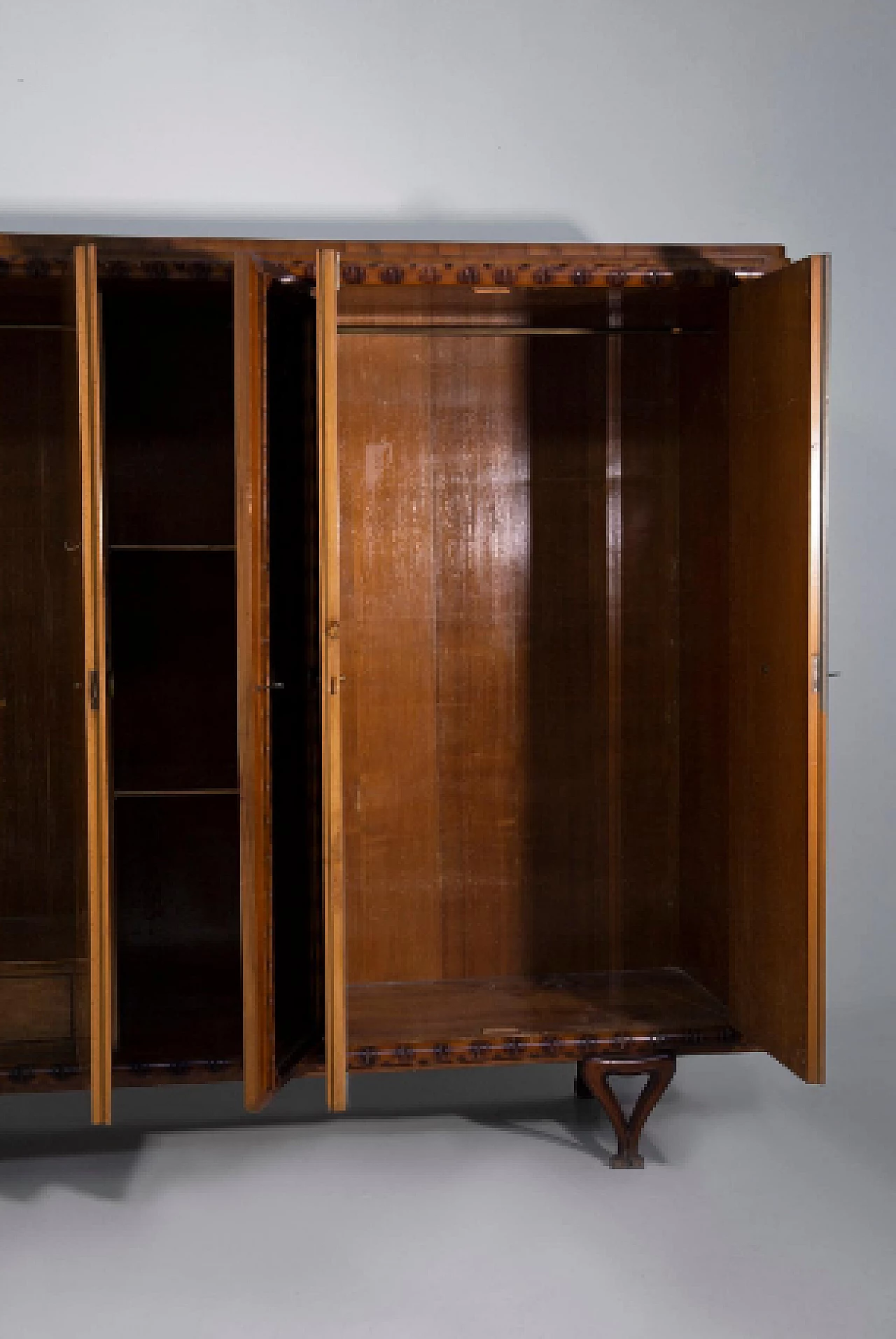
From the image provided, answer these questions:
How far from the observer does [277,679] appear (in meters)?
3.60

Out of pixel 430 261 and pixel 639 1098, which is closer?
pixel 430 261

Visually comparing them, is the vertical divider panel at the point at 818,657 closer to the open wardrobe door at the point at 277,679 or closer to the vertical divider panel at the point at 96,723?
the open wardrobe door at the point at 277,679

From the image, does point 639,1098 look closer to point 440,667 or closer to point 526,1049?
point 526,1049

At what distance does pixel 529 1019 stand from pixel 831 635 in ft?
6.44

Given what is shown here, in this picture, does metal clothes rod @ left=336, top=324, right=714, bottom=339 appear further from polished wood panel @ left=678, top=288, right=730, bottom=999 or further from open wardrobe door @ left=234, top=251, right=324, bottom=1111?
open wardrobe door @ left=234, top=251, right=324, bottom=1111

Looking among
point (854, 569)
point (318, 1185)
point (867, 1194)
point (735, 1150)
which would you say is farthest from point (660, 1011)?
point (854, 569)

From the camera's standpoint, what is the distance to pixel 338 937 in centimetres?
327

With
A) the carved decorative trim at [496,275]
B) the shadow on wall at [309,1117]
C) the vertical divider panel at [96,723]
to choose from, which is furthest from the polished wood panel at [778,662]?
the vertical divider panel at [96,723]

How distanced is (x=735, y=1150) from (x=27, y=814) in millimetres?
2265

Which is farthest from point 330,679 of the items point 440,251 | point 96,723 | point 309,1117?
point 309,1117

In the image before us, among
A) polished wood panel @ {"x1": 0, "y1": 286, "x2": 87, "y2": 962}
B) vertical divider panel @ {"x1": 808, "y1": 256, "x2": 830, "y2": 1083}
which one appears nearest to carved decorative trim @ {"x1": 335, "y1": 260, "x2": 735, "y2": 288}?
vertical divider panel @ {"x1": 808, "y1": 256, "x2": 830, "y2": 1083}

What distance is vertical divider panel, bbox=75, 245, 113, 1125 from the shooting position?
3211mm

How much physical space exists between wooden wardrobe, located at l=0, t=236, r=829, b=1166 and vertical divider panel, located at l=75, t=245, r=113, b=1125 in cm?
38

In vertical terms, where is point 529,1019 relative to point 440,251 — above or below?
below
